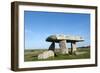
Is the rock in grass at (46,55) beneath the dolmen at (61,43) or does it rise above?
beneath

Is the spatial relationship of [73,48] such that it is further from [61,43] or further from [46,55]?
[46,55]

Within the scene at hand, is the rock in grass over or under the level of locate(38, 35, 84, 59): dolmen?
under

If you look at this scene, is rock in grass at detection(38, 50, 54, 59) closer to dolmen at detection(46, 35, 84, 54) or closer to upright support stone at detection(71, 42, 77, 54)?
dolmen at detection(46, 35, 84, 54)

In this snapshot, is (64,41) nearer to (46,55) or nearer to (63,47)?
(63,47)

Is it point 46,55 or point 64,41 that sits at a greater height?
point 64,41

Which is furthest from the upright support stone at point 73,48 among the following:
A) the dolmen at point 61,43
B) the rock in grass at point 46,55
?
the rock in grass at point 46,55

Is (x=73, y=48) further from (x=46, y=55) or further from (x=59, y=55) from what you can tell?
(x=46, y=55)

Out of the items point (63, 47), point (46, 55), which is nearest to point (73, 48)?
point (63, 47)

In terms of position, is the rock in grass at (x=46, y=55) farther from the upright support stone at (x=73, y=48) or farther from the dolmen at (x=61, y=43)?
the upright support stone at (x=73, y=48)

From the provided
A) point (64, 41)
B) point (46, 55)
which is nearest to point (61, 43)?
point (64, 41)

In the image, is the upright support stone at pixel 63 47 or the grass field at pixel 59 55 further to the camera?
the upright support stone at pixel 63 47

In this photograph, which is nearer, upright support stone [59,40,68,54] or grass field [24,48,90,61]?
grass field [24,48,90,61]

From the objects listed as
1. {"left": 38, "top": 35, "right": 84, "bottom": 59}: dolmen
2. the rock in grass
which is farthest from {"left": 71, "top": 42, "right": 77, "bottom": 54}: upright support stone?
the rock in grass
